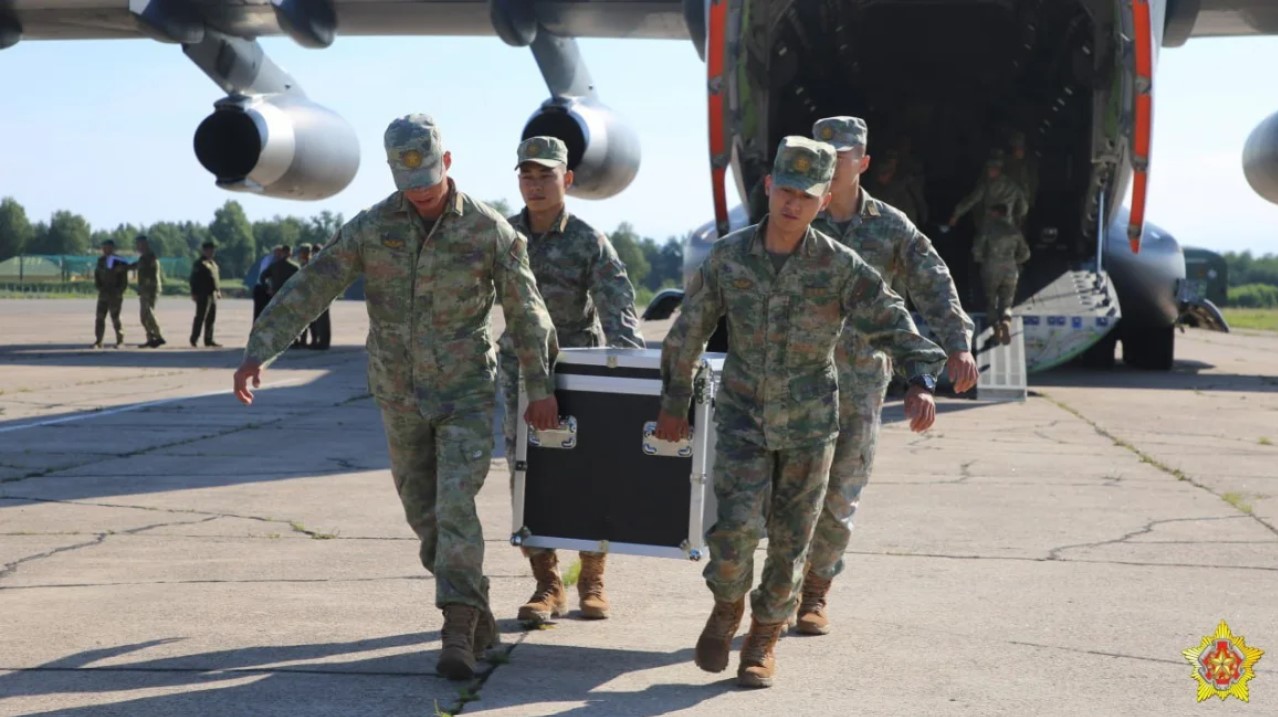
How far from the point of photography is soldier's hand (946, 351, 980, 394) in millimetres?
4258

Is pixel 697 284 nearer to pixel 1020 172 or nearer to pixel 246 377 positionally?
pixel 246 377

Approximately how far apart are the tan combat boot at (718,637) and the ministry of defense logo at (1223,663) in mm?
1283

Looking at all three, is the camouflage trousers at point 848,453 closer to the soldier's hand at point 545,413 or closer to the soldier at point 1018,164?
the soldier's hand at point 545,413

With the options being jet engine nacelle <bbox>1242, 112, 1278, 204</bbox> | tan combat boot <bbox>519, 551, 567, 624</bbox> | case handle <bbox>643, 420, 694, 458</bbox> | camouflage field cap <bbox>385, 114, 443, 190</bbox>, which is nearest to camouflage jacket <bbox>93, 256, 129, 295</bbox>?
jet engine nacelle <bbox>1242, 112, 1278, 204</bbox>

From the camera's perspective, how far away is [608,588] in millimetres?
5473

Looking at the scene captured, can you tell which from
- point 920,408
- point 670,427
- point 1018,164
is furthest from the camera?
point 1018,164

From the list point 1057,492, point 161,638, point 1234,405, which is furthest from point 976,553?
point 1234,405

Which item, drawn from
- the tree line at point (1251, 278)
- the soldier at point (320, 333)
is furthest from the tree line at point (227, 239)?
the soldier at point (320, 333)

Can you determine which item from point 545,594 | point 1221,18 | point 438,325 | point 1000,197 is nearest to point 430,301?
point 438,325

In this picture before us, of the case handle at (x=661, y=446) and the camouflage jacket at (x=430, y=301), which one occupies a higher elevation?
the camouflage jacket at (x=430, y=301)

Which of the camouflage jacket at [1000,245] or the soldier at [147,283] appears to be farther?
the soldier at [147,283]

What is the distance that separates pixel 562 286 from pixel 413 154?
3.35 feet

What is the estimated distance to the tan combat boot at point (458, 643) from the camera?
4.12 metres

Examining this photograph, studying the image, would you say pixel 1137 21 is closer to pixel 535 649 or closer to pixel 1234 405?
pixel 1234 405
